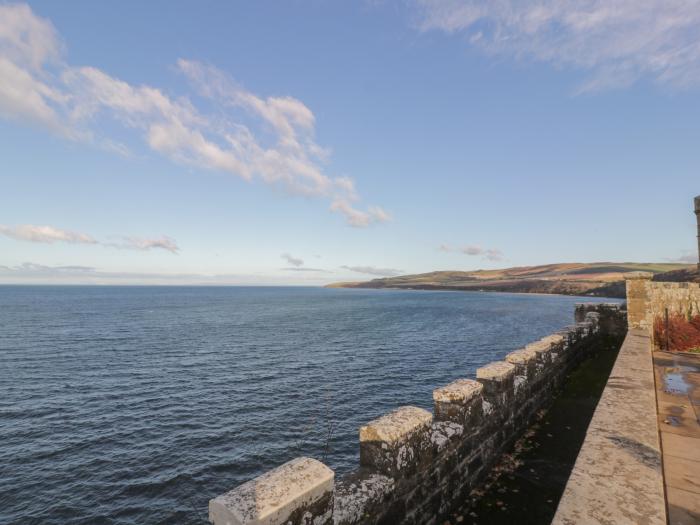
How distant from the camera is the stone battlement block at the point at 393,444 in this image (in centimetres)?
402

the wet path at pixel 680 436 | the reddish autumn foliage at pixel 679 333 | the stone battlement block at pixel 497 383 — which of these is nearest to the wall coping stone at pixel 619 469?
the wet path at pixel 680 436

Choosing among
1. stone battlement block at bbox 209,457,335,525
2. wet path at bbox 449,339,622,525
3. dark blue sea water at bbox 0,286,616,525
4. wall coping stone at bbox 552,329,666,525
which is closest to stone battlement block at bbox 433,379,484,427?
wet path at bbox 449,339,622,525

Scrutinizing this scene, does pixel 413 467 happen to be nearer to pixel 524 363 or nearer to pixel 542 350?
pixel 524 363

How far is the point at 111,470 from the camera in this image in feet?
51.2

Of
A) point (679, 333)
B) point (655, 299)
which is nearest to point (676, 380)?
point (679, 333)

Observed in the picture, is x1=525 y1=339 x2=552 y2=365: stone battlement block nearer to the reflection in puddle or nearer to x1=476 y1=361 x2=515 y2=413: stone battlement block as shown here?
x1=476 y1=361 x2=515 y2=413: stone battlement block

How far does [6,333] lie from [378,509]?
6998 centimetres

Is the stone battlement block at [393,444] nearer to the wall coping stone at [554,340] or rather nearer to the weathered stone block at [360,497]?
the weathered stone block at [360,497]

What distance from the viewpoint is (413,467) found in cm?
430

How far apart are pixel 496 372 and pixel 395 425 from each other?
114 inches

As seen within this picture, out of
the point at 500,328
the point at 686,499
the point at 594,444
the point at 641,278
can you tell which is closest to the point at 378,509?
the point at 594,444

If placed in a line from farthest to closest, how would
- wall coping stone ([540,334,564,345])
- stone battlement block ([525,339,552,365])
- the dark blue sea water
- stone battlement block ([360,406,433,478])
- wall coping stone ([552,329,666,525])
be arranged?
1. the dark blue sea water
2. wall coping stone ([540,334,564,345])
3. stone battlement block ([525,339,552,365])
4. stone battlement block ([360,406,433,478])
5. wall coping stone ([552,329,666,525])

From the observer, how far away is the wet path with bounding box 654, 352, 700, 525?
Answer: 3727 mm

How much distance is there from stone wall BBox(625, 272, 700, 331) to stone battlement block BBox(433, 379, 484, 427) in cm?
1007
